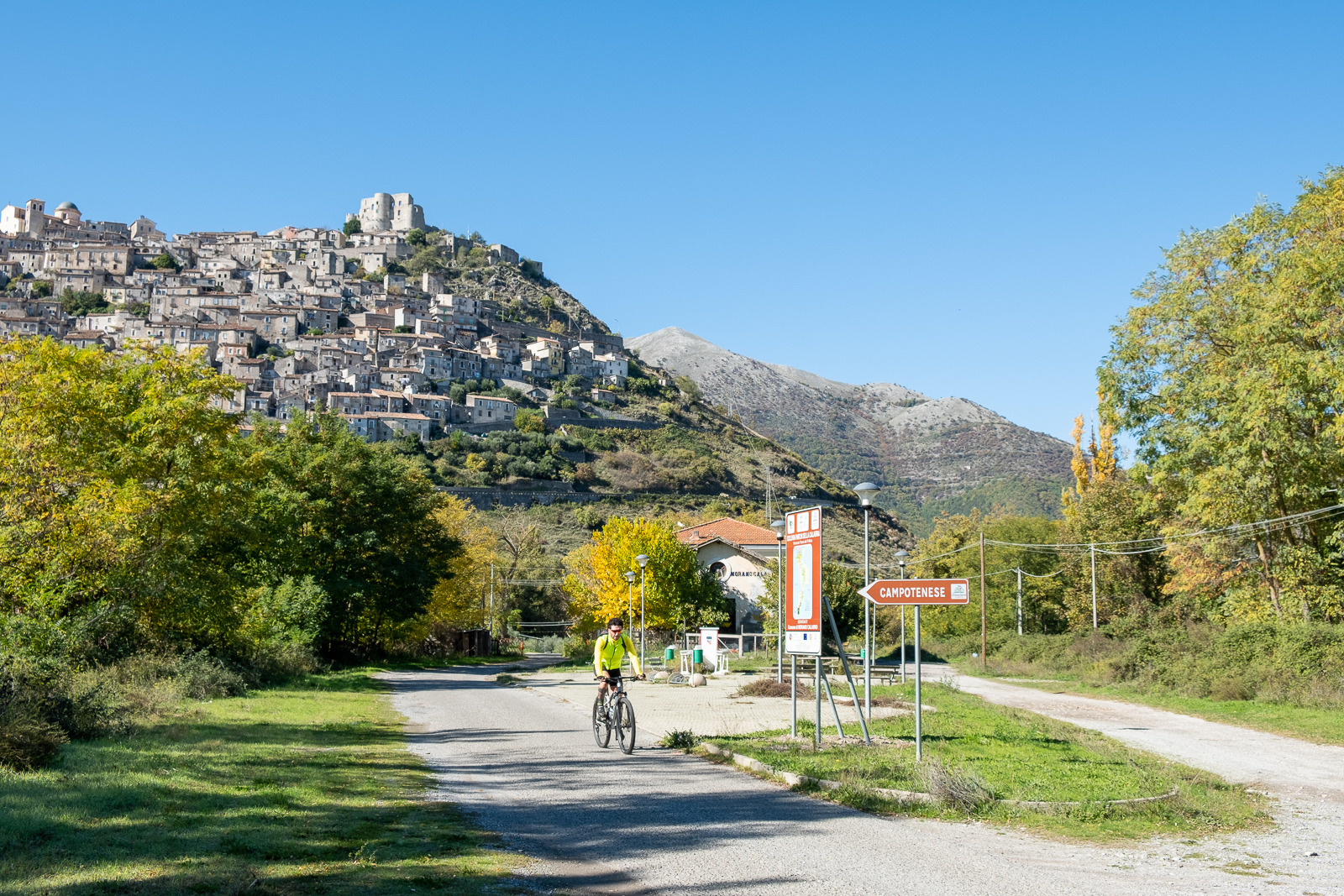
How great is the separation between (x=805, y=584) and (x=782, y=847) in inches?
227

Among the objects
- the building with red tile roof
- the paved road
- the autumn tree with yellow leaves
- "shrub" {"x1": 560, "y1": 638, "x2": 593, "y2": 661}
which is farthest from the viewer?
the building with red tile roof

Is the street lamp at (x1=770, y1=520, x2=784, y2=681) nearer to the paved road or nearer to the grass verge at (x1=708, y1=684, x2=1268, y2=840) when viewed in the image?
the grass verge at (x1=708, y1=684, x2=1268, y2=840)

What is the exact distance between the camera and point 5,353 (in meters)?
20.7

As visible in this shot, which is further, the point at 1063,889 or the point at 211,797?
the point at 211,797

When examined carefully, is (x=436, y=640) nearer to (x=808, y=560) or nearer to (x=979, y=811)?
(x=808, y=560)

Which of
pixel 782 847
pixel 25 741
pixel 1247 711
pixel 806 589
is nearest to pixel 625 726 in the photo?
pixel 806 589

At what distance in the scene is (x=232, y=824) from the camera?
24.5ft

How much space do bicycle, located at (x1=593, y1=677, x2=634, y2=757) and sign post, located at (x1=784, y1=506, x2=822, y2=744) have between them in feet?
7.14

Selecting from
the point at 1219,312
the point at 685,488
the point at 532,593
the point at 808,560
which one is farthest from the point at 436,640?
the point at 685,488

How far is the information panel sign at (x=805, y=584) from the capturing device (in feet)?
40.8

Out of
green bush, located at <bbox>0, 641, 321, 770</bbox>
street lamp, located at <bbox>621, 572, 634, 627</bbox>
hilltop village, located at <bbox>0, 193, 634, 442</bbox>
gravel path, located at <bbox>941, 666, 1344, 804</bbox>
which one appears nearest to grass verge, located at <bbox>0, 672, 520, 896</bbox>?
green bush, located at <bbox>0, 641, 321, 770</bbox>

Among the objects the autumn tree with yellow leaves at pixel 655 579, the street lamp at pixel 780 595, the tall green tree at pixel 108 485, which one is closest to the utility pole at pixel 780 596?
the street lamp at pixel 780 595

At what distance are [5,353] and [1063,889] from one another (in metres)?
22.4

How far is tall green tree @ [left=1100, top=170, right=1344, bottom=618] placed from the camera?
2444 cm
